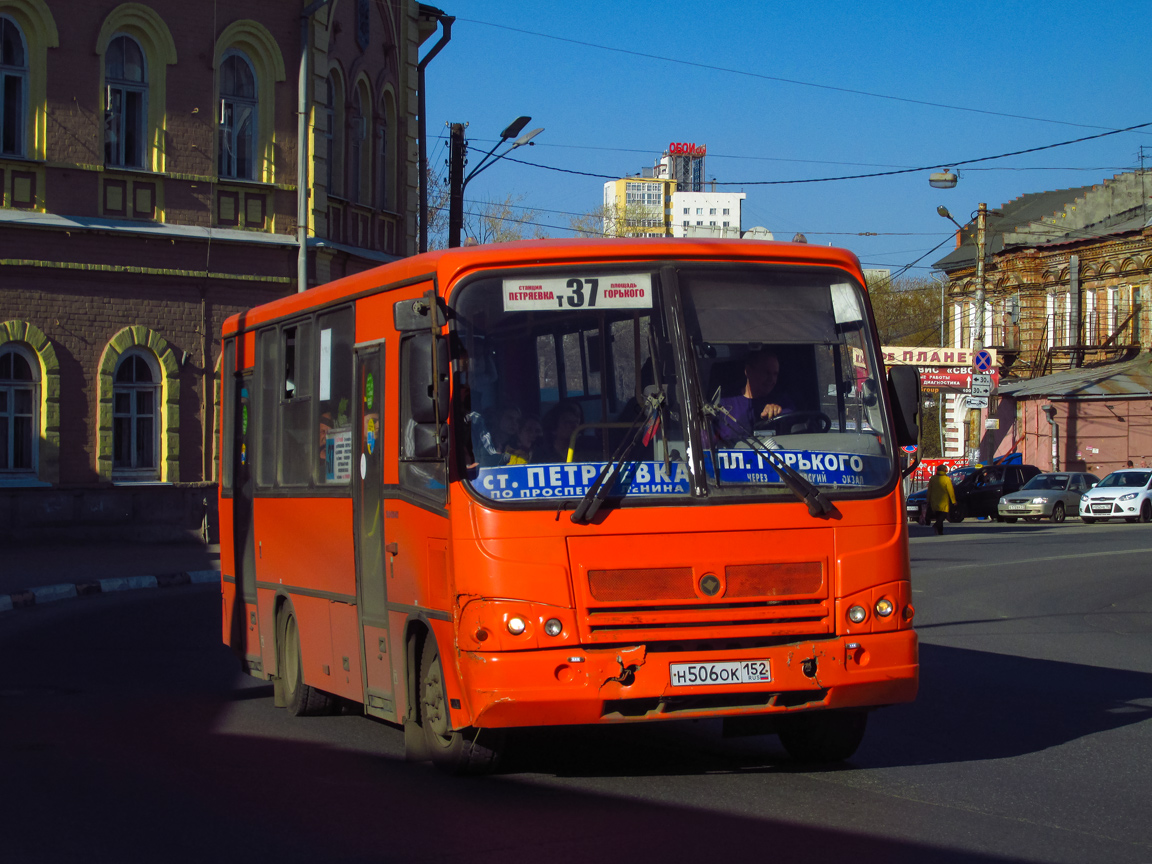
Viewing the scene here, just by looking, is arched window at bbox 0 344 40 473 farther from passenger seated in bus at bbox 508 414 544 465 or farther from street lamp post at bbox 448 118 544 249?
passenger seated in bus at bbox 508 414 544 465

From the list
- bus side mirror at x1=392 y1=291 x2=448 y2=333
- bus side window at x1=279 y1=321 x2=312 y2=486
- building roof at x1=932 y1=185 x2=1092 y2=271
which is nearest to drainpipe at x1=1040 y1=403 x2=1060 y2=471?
building roof at x1=932 y1=185 x2=1092 y2=271

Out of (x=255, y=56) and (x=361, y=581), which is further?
(x=255, y=56)

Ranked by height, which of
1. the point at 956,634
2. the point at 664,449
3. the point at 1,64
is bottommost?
the point at 956,634

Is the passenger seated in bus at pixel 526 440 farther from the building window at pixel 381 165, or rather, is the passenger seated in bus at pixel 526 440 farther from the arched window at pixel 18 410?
the building window at pixel 381 165

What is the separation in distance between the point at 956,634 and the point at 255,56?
17896 mm

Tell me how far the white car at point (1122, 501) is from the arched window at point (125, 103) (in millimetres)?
28257

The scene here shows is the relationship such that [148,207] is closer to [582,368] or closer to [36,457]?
[36,457]

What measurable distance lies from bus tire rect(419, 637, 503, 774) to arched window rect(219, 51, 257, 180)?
21.0 m

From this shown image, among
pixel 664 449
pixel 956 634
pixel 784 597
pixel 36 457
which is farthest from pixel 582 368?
pixel 36 457

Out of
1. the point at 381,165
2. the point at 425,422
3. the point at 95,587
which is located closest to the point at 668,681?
the point at 425,422

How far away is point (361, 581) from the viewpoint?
8570 millimetres

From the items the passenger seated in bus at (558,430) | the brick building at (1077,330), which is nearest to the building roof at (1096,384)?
the brick building at (1077,330)

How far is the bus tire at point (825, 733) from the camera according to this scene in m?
7.82

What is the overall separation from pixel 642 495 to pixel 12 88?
21.7 meters
